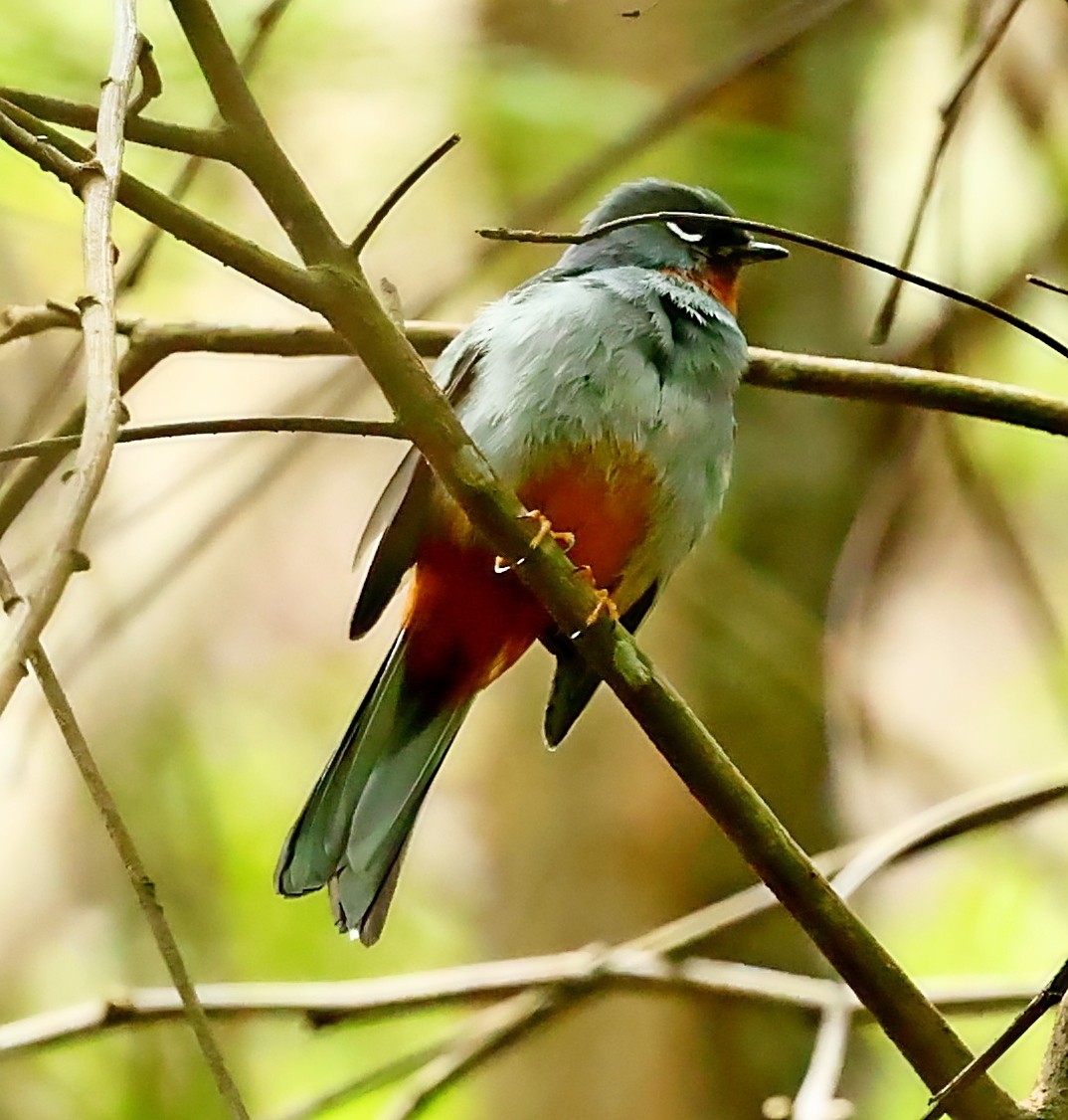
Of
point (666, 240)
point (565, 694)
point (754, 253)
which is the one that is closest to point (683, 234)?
point (666, 240)

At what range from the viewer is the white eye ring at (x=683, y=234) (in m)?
3.19

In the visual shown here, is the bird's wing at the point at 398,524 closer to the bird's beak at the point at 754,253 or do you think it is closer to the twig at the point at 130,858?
the bird's beak at the point at 754,253

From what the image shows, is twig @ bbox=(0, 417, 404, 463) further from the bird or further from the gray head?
the gray head

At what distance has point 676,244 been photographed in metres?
3.17

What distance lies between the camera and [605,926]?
3826 mm

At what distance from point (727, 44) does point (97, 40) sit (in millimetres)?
1580

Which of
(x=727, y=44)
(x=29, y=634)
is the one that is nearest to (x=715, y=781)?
(x=29, y=634)

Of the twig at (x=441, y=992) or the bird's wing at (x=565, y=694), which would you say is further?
the bird's wing at (x=565, y=694)

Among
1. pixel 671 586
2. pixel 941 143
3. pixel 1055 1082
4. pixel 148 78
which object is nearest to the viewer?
pixel 1055 1082

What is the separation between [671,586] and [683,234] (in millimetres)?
1002

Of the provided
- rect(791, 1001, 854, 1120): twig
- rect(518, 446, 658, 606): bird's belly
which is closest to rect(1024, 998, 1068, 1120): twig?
rect(791, 1001, 854, 1120): twig

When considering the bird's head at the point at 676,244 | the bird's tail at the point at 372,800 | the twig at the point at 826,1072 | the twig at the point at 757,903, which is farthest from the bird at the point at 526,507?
the twig at the point at 826,1072

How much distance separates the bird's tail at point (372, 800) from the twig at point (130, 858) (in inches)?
45.1

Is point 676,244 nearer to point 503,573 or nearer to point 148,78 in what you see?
point 503,573
